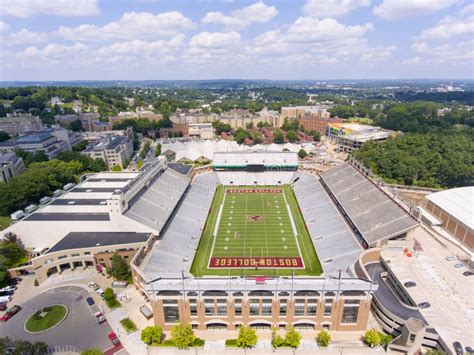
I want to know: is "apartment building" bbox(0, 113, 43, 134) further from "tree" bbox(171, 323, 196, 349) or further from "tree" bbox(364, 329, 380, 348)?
"tree" bbox(364, 329, 380, 348)

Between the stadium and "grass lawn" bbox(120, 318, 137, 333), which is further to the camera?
"grass lawn" bbox(120, 318, 137, 333)

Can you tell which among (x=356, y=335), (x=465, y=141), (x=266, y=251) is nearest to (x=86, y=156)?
(x=266, y=251)

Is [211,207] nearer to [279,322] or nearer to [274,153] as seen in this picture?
[274,153]

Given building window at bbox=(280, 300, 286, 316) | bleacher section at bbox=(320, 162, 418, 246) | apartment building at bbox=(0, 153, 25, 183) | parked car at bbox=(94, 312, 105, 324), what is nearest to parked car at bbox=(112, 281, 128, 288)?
parked car at bbox=(94, 312, 105, 324)

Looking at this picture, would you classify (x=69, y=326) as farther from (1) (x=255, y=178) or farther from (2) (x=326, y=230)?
(1) (x=255, y=178)

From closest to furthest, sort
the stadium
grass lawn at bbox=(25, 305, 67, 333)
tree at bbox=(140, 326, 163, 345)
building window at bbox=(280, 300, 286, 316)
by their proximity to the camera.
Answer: tree at bbox=(140, 326, 163, 345)
the stadium
building window at bbox=(280, 300, 286, 316)
grass lawn at bbox=(25, 305, 67, 333)

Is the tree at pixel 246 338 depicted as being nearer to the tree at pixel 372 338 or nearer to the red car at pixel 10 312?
the tree at pixel 372 338

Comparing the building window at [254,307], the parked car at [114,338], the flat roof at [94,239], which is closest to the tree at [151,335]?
the parked car at [114,338]
